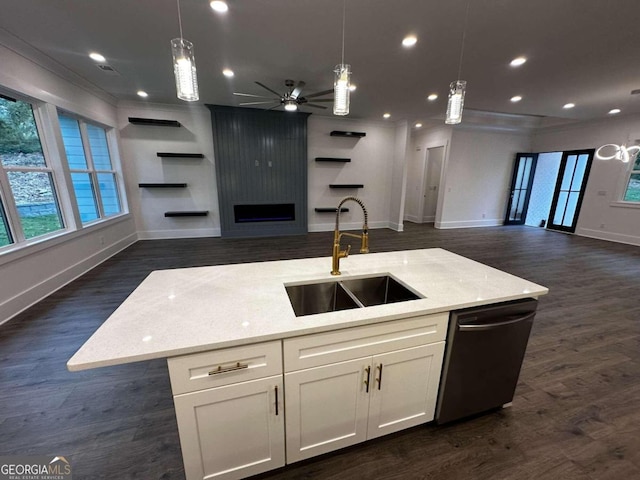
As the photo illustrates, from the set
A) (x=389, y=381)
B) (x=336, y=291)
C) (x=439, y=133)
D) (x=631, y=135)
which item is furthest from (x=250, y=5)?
(x=631, y=135)

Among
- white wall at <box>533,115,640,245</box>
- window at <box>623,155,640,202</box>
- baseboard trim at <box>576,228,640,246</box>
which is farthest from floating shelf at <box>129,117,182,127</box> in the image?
baseboard trim at <box>576,228,640,246</box>

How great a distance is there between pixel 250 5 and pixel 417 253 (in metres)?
2.54

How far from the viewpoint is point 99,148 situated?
4.61 m

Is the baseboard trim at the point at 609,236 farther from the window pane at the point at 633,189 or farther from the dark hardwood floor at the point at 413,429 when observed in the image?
the dark hardwood floor at the point at 413,429

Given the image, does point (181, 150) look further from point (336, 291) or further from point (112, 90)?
point (336, 291)

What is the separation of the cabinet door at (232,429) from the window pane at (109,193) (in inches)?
199

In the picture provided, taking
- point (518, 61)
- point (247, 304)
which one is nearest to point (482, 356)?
point (247, 304)

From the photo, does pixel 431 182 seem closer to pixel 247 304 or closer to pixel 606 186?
pixel 606 186

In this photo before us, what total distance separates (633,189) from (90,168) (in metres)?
11.0

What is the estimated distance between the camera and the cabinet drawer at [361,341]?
42.0 inches

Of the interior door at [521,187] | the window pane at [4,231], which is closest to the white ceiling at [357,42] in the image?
the window pane at [4,231]

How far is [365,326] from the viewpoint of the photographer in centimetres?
114

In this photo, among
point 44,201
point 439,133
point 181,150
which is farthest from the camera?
point 439,133

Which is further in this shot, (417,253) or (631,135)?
(631,135)
